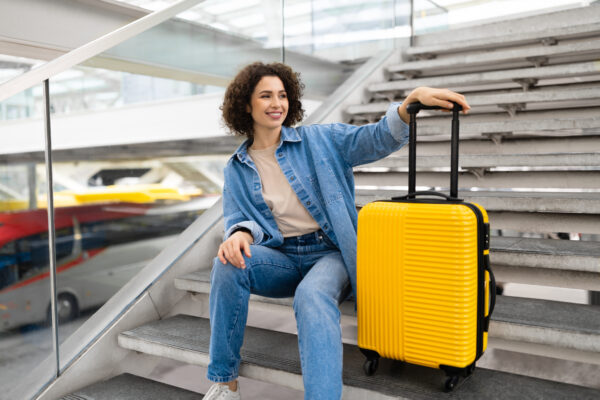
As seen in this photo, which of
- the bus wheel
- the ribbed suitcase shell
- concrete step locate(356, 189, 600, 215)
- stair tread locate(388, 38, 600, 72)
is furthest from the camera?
stair tread locate(388, 38, 600, 72)

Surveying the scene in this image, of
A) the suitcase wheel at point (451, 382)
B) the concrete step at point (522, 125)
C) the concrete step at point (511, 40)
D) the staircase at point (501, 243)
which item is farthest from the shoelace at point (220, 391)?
the concrete step at point (511, 40)

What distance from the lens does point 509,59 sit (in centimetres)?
304

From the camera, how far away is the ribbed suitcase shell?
115 centimetres

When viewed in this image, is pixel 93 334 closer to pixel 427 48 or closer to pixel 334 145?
pixel 334 145

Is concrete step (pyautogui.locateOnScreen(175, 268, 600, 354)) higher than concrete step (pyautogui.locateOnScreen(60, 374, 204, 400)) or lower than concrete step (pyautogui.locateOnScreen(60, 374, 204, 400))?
higher

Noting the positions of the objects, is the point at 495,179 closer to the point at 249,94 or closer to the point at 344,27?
the point at 249,94

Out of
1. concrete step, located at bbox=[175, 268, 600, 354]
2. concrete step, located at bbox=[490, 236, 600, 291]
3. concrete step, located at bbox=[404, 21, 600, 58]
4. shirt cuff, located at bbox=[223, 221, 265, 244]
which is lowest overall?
concrete step, located at bbox=[175, 268, 600, 354]

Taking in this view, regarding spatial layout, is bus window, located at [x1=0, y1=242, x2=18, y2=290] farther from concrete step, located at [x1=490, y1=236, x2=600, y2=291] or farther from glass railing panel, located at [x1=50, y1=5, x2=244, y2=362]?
concrete step, located at [x1=490, y1=236, x2=600, y2=291]

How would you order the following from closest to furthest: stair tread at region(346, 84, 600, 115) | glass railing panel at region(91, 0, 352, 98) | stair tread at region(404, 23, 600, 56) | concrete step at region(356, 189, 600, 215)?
1. concrete step at region(356, 189, 600, 215)
2. glass railing panel at region(91, 0, 352, 98)
3. stair tread at region(346, 84, 600, 115)
4. stair tread at region(404, 23, 600, 56)

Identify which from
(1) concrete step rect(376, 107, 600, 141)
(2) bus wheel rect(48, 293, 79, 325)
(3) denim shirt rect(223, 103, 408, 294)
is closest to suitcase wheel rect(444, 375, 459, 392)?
(3) denim shirt rect(223, 103, 408, 294)

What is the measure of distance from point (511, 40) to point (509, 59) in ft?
0.87

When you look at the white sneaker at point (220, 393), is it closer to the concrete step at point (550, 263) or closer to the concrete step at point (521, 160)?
the concrete step at point (550, 263)

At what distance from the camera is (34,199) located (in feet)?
5.74

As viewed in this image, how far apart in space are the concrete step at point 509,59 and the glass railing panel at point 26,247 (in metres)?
2.53
